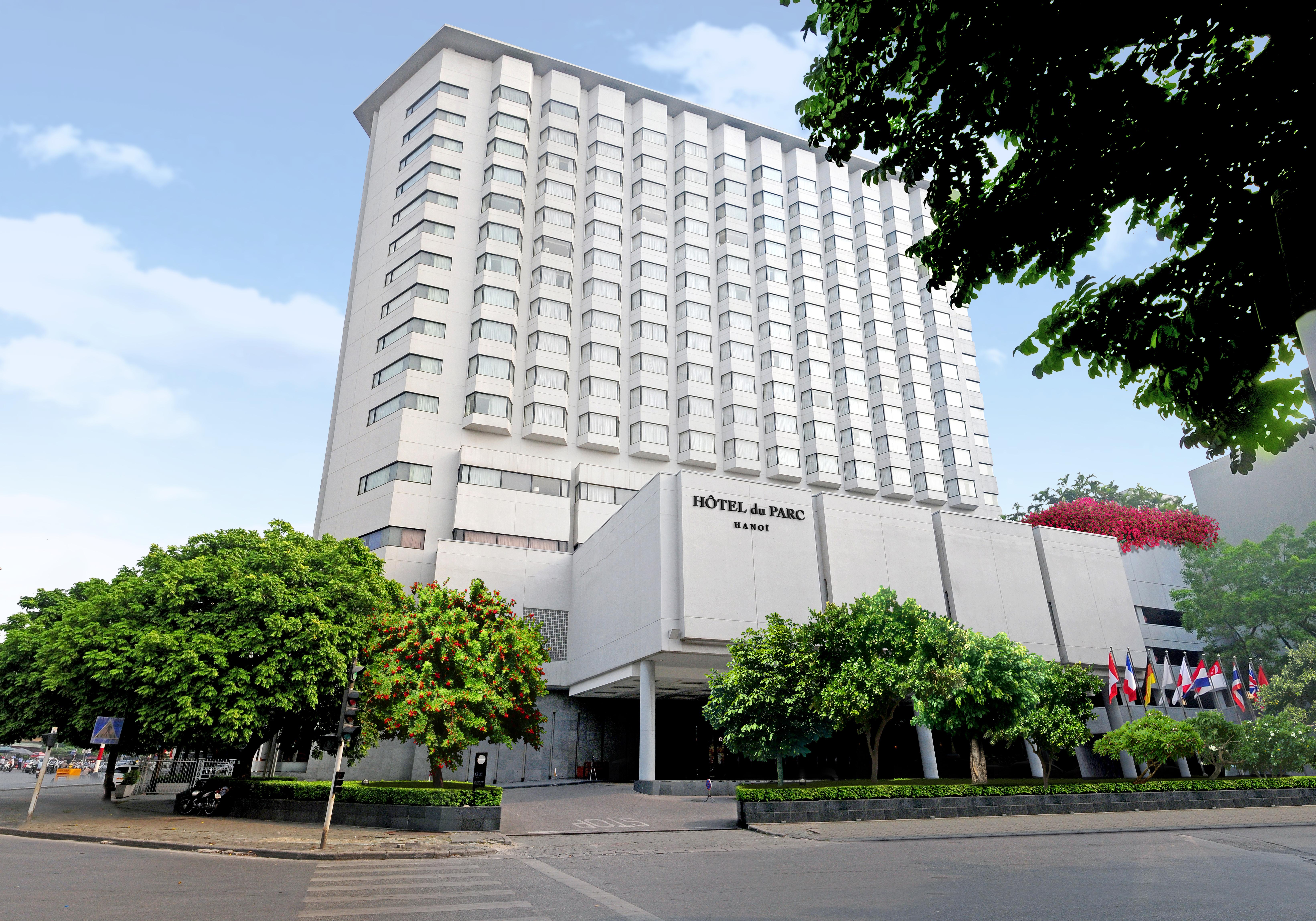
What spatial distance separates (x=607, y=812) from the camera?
95.3ft

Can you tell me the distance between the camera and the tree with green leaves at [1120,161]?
656 cm

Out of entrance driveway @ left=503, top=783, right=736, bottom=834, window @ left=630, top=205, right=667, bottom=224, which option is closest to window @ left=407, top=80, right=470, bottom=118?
window @ left=630, top=205, right=667, bottom=224

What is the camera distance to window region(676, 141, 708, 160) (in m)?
71.5

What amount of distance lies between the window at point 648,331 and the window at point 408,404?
17451 millimetres

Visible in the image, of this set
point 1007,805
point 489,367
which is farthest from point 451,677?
point 489,367

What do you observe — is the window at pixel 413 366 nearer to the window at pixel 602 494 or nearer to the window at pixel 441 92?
the window at pixel 602 494

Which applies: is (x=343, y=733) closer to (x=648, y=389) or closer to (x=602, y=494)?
(x=602, y=494)

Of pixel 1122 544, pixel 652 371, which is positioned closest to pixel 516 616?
pixel 652 371

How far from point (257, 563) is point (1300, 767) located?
43751mm

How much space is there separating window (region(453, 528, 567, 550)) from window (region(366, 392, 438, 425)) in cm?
930

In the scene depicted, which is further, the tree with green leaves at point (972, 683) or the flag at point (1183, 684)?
the flag at point (1183, 684)

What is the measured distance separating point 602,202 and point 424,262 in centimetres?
1687

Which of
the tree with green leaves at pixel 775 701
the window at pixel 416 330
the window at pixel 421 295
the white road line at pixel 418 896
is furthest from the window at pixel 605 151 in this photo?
the white road line at pixel 418 896

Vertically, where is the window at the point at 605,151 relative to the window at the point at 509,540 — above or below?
above
